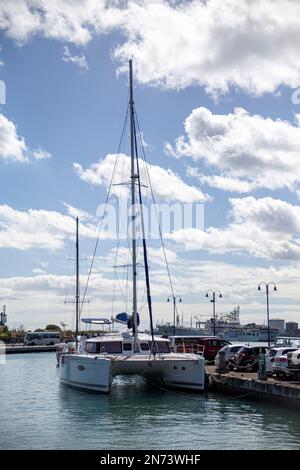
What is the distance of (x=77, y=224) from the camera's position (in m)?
62.1

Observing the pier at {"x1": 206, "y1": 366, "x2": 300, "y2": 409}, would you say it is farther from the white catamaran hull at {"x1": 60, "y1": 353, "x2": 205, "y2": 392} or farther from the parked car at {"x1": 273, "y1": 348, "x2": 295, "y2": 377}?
the white catamaran hull at {"x1": 60, "y1": 353, "x2": 205, "y2": 392}

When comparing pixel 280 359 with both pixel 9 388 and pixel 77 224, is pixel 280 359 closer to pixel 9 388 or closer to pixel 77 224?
pixel 9 388

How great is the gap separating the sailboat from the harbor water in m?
0.77

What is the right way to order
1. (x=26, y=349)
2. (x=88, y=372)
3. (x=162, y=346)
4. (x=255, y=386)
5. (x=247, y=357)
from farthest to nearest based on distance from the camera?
(x=26, y=349) → (x=247, y=357) → (x=162, y=346) → (x=88, y=372) → (x=255, y=386)

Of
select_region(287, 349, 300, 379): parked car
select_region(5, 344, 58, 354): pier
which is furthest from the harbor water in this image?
select_region(5, 344, 58, 354): pier

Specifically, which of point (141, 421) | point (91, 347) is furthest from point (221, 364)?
point (141, 421)

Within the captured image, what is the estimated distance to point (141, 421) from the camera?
2516 centimetres

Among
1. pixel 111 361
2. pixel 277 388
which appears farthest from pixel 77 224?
pixel 277 388

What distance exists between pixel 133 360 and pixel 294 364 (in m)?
8.44

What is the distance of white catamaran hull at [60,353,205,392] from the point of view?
3272 cm

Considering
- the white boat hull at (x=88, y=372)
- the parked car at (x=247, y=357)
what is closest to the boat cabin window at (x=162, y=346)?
the parked car at (x=247, y=357)

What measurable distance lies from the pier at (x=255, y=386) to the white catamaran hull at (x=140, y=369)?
1.43 m

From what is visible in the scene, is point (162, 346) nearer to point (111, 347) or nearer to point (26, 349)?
point (111, 347)
